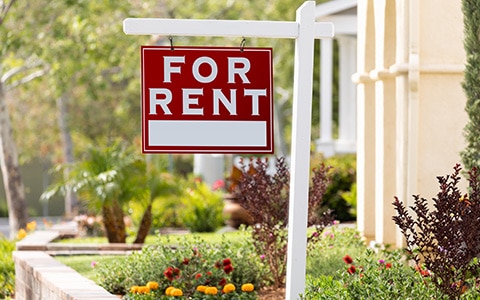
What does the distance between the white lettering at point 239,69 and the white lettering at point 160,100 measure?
1.48 ft

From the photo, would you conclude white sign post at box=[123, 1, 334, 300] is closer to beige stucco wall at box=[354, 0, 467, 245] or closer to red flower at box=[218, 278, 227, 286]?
red flower at box=[218, 278, 227, 286]

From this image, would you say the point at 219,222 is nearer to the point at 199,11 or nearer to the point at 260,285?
the point at 260,285

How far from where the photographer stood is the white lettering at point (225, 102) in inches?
310

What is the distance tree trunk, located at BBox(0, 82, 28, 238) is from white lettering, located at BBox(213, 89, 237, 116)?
1407 cm

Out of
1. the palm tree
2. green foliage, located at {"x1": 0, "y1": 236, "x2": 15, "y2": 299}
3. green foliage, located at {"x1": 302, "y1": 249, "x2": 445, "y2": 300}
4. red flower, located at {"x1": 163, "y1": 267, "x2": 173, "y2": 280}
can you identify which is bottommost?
green foliage, located at {"x1": 0, "y1": 236, "x2": 15, "y2": 299}

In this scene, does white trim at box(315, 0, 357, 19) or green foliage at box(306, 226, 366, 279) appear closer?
green foliage at box(306, 226, 366, 279)

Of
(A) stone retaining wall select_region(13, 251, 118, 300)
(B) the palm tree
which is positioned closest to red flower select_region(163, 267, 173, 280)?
(A) stone retaining wall select_region(13, 251, 118, 300)

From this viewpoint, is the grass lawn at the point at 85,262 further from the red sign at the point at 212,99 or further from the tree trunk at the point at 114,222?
the red sign at the point at 212,99

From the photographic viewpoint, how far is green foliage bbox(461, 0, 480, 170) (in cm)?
919

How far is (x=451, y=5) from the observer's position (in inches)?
432

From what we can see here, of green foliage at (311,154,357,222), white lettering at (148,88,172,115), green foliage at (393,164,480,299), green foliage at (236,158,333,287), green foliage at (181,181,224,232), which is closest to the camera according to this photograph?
green foliage at (393,164,480,299)

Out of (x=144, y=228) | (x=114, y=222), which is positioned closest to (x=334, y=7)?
(x=144, y=228)

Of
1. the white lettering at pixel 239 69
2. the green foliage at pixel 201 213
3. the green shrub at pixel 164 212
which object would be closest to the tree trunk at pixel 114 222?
the green shrub at pixel 164 212

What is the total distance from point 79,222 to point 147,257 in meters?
7.56
